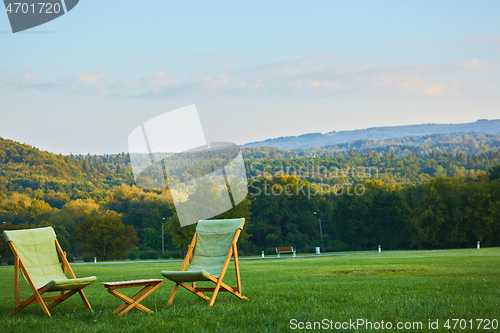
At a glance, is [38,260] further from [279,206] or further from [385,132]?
[385,132]

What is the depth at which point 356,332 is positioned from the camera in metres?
3.85

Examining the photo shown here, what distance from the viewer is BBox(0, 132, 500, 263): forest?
4672 centimetres

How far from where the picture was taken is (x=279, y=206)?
2238 inches

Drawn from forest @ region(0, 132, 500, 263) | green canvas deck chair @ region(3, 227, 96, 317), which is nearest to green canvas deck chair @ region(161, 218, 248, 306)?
green canvas deck chair @ region(3, 227, 96, 317)

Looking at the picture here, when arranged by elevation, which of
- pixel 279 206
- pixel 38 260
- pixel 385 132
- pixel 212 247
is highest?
pixel 385 132

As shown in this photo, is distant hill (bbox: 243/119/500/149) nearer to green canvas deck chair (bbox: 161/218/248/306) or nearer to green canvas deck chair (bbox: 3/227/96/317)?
green canvas deck chair (bbox: 161/218/248/306)

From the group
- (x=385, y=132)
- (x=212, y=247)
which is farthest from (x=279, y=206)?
(x=385, y=132)

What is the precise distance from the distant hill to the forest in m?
78.2

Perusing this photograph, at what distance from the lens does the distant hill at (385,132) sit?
160038 mm

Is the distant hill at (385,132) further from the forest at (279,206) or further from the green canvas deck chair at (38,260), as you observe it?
the green canvas deck chair at (38,260)

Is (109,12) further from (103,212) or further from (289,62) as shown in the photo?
(103,212)

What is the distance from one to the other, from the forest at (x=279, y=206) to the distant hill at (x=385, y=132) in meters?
78.2

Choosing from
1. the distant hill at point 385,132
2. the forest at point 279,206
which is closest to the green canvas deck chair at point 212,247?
the forest at point 279,206

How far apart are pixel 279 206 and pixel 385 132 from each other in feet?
450
